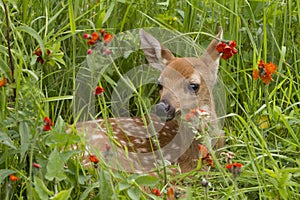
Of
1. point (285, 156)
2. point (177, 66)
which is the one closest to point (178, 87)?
point (177, 66)

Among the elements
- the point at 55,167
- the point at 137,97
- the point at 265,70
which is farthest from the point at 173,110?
the point at 55,167

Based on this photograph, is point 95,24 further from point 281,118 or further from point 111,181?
point 111,181

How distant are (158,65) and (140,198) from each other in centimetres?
133

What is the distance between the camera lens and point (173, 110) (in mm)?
3498

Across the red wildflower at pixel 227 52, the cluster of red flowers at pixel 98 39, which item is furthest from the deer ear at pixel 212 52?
the cluster of red flowers at pixel 98 39

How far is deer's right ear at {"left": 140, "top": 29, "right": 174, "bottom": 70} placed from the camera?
3758 millimetres

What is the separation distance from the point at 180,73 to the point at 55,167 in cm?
132

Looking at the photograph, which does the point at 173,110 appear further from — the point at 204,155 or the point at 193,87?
the point at 204,155

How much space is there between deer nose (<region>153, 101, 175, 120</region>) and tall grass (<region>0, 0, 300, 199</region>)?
0.26 feet

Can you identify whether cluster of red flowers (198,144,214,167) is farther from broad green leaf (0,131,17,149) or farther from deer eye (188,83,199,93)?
deer eye (188,83,199,93)

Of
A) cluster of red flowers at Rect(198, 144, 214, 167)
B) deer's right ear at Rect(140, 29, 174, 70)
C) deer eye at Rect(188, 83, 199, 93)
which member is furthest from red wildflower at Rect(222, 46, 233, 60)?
deer's right ear at Rect(140, 29, 174, 70)

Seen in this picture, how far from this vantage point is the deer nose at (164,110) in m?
3.45

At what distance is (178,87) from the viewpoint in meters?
3.64

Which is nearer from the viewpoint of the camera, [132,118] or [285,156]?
[285,156]
